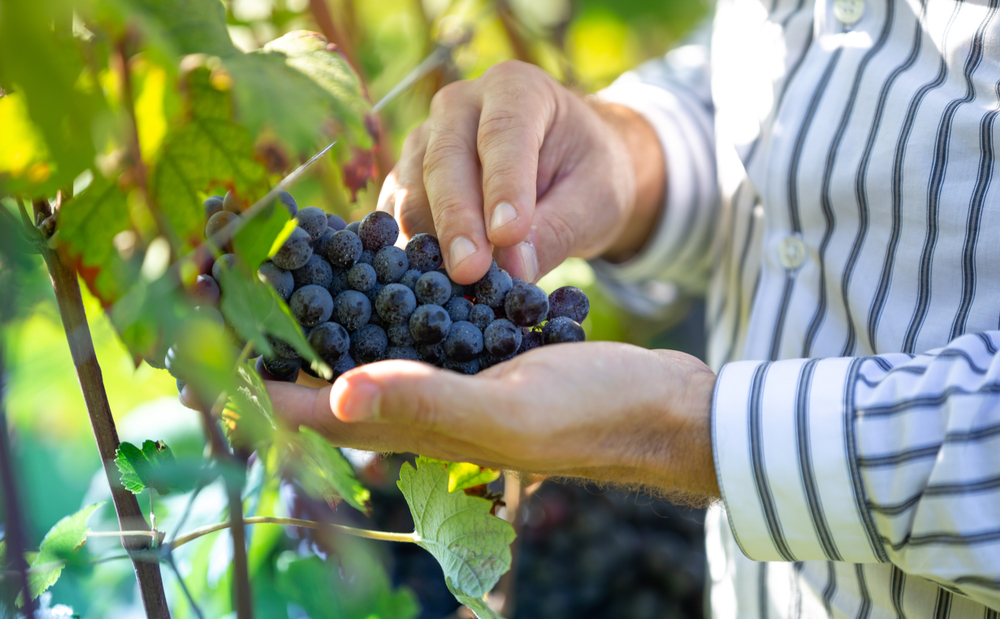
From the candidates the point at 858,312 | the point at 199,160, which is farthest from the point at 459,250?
the point at 858,312

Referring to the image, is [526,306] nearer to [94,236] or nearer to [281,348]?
[281,348]

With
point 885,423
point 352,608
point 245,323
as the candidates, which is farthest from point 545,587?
point 245,323

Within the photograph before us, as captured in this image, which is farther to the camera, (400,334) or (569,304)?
(569,304)

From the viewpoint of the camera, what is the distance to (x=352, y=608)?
0.64 m

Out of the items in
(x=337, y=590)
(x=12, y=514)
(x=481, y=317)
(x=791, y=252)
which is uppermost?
(x=12, y=514)

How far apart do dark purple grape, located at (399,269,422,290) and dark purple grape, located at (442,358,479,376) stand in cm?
8

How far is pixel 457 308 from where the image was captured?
636 mm

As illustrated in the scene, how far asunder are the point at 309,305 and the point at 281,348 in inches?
1.7

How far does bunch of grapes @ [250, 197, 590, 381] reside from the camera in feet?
1.89

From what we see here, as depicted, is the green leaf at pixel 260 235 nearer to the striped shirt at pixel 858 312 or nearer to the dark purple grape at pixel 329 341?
the dark purple grape at pixel 329 341

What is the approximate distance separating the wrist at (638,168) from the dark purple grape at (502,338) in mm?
534

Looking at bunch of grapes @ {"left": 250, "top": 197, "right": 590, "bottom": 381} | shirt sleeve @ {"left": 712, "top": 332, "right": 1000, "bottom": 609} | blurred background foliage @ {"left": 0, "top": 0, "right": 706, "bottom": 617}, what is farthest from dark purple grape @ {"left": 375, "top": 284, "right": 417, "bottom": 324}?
shirt sleeve @ {"left": 712, "top": 332, "right": 1000, "bottom": 609}

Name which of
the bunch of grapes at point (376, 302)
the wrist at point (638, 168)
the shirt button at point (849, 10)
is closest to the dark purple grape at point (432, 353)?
the bunch of grapes at point (376, 302)

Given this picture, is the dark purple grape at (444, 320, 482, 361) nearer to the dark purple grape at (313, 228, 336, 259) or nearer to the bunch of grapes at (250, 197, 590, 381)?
the bunch of grapes at (250, 197, 590, 381)
